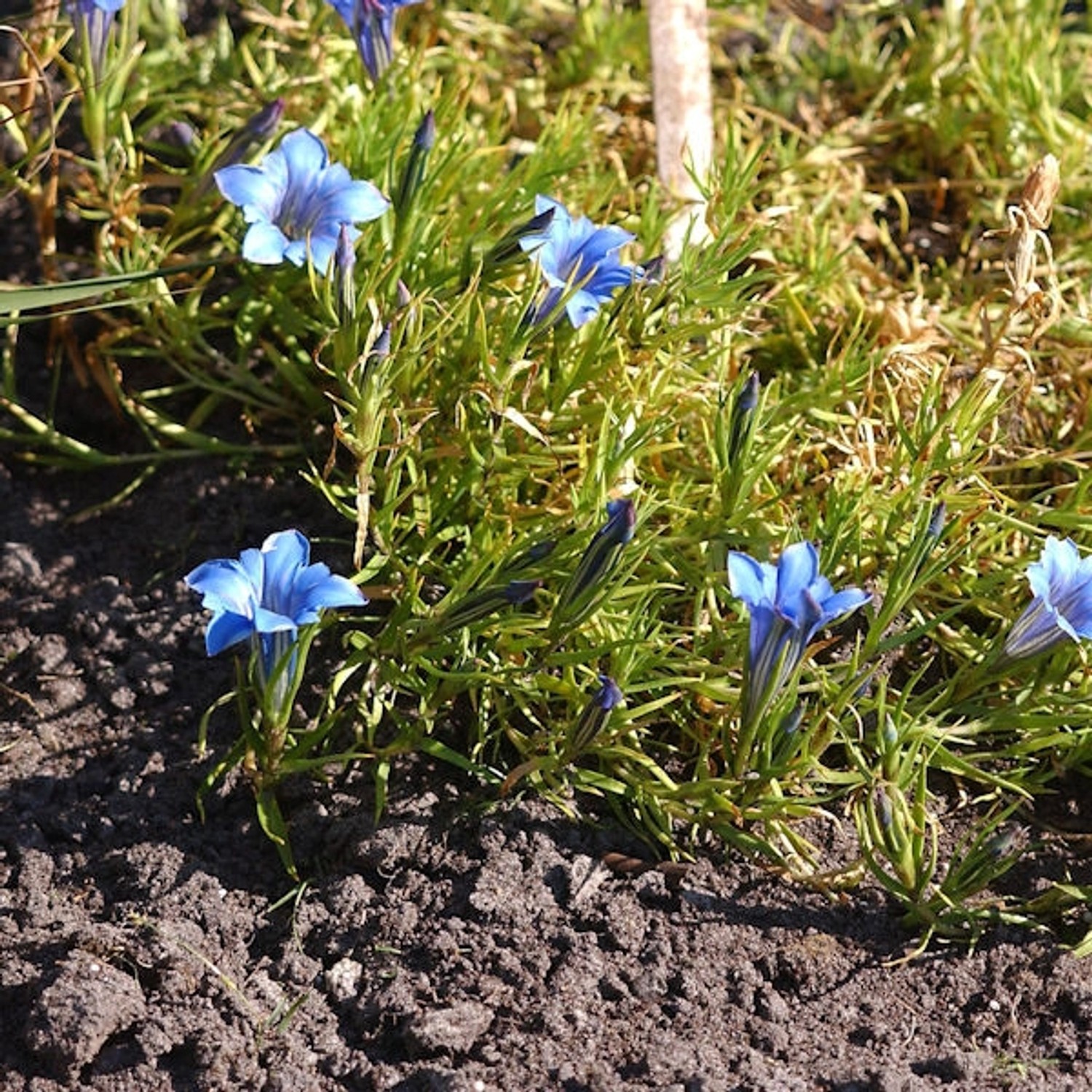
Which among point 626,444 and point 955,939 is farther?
point 626,444

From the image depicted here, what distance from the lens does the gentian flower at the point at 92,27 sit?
290cm

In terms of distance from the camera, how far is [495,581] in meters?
2.55

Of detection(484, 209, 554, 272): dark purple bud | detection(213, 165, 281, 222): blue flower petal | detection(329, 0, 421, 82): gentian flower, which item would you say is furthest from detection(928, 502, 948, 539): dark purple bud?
detection(329, 0, 421, 82): gentian flower

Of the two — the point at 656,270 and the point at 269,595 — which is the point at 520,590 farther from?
the point at 656,270

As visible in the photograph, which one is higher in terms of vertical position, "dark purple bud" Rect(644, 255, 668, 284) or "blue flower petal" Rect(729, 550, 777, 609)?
"dark purple bud" Rect(644, 255, 668, 284)

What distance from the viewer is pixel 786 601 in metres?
2.24

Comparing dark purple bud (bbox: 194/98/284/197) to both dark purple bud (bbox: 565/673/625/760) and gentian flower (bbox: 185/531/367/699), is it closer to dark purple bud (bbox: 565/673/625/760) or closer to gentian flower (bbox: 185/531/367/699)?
gentian flower (bbox: 185/531/367/699)

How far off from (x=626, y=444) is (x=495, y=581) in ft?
0.90

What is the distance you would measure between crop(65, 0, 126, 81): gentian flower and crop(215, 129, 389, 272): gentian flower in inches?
20.3

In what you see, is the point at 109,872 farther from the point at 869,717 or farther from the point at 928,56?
the point at 928,56

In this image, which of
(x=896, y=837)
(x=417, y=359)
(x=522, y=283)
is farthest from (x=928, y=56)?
(x=896, y=837)

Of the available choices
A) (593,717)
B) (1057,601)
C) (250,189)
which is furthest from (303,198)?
(1057,601)

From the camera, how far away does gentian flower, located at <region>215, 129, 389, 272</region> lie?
254 centimetres

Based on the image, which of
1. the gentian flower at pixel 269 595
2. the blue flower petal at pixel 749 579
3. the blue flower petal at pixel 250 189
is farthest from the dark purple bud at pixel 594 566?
the blue flower petal at pixel 250 189
